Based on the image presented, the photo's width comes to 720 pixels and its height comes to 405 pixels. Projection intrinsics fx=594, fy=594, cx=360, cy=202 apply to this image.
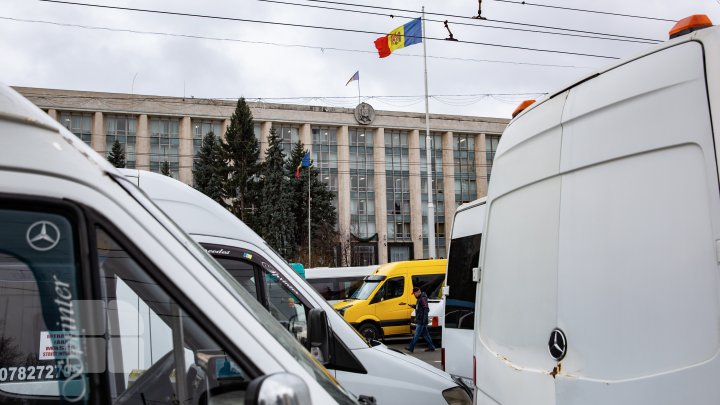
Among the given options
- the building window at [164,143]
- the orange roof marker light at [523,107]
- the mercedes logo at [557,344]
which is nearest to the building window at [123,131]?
the building window at [164,143]

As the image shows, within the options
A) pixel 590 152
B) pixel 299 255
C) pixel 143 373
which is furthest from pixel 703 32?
pixel 299 255

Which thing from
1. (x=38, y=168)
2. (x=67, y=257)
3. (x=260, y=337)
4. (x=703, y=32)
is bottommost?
(x=260, y=337)

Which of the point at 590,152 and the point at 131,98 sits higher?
the point at 131,98

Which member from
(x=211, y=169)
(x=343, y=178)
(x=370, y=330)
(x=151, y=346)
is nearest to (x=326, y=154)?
(x=343, y=178)

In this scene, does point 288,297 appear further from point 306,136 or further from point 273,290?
point 306,136

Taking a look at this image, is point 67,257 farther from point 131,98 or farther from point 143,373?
point 131,98

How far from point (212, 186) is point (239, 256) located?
59.2 metres

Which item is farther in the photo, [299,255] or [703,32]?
[299,255]

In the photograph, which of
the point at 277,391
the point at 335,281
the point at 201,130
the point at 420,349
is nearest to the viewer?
the point at 277,391

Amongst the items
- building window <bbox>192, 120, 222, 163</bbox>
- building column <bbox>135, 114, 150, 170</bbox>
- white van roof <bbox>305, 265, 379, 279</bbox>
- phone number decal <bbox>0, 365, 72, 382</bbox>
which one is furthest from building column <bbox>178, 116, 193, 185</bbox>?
phone number decal <bbox>0, 365, 72, 382</bbox>

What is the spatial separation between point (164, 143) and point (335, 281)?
49026mm

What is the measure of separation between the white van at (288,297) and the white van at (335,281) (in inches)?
622

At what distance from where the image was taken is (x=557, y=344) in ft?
8.55

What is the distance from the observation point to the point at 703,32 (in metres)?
2.29
